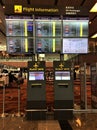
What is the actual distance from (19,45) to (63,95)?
182 cm

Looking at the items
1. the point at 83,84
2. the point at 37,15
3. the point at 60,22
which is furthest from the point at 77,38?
the point at 83,84

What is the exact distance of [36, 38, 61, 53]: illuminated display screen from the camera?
8930 mm

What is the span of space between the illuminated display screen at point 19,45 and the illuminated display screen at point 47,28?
0.35m

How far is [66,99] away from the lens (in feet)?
28.2

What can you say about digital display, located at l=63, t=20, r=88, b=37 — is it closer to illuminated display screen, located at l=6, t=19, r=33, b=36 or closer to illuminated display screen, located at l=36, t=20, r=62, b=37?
illuminated display screen, located at l=36, t=20, r=62, b=37

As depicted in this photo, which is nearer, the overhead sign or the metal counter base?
the metal counter base

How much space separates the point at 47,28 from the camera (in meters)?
8.95

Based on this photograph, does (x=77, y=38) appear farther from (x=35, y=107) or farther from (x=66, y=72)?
(x=35, y=107)

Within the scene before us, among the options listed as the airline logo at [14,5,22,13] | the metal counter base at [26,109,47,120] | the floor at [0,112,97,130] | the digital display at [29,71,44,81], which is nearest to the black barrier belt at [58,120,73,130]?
the floor at [0,112,97,130]

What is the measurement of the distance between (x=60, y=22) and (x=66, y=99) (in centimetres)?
213

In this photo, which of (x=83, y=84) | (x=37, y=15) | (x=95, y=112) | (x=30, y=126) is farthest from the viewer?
(x=83, y=84)

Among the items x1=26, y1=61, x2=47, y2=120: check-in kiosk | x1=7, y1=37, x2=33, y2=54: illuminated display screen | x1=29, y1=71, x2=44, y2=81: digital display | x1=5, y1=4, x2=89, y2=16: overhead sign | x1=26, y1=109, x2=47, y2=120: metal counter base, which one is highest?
x1=5, y1=4, x2=89, y2=16: overhead sign

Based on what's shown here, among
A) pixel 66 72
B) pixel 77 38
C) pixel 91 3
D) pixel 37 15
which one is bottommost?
pixel 66 72

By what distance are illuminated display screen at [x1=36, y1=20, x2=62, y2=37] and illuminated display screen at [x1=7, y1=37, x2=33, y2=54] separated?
35 centimetres
